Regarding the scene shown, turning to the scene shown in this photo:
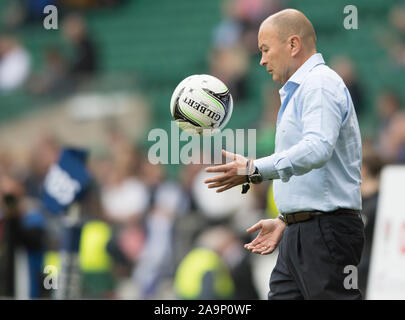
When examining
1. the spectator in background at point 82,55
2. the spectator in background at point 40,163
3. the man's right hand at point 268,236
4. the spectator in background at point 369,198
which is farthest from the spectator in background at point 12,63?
the man's right hand at point 268,236

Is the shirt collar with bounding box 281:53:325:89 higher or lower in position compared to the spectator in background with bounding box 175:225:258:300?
higher

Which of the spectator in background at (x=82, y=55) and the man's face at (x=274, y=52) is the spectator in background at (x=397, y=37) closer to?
the spectator in background at (x=82, y=55)

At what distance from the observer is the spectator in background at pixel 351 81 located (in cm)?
1264

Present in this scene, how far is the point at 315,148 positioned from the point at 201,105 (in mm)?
1140

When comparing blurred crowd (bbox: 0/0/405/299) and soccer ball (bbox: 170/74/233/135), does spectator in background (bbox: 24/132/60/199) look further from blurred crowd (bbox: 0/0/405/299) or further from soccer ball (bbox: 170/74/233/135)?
soccer ball (bbox: 170/74/233/135)

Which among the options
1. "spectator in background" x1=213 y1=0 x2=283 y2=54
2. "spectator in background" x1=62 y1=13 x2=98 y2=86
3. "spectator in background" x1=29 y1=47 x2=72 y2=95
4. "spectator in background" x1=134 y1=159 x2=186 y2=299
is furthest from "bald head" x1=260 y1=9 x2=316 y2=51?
"spectator in background" x1=62 y1=13 x2=98 y2=86

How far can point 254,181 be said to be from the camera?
4.57m

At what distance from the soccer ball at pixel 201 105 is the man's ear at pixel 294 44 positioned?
2.22 ft

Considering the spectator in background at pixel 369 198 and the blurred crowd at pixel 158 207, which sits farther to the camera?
the blurred crowd at pixel 158 207

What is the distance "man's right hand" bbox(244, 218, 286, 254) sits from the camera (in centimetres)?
505

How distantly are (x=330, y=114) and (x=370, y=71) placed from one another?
10.4 meters

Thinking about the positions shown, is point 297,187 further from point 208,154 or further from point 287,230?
point 208,154
